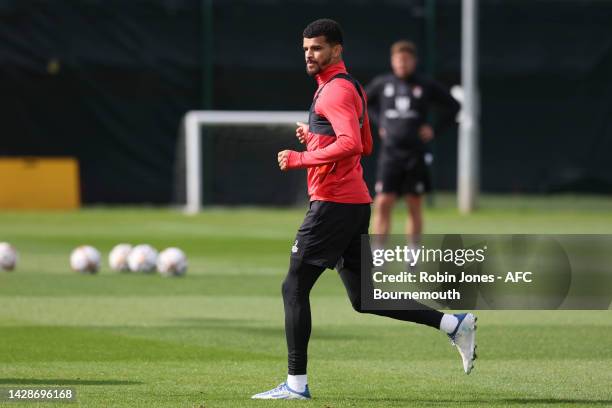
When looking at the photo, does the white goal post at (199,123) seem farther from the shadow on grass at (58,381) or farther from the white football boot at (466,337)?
the white football boot at (466,337)

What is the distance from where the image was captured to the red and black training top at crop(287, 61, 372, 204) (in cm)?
Result: 715

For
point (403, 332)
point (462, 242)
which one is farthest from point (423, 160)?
point (462, 242)

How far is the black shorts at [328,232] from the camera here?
730 centimetres

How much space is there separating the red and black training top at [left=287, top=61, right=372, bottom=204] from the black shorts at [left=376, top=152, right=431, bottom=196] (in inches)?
307

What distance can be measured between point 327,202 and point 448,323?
97 centimetres

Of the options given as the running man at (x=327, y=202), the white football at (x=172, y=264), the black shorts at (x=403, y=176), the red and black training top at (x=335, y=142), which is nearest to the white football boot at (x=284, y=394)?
the running man at (x=327, y=202)

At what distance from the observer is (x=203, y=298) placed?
12.5 m

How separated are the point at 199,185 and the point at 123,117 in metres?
2.13

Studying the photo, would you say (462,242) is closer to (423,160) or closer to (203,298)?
(203,298)

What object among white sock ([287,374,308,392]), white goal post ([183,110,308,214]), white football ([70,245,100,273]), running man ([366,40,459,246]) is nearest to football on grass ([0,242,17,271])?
white football ([70,245,100,273])

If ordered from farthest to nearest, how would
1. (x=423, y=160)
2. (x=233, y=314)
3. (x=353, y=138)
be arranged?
1. (x=423, y=160)
2. (x=233, y=314)
3. (x=353, y=138)

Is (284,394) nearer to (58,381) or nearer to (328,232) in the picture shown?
(328,232)

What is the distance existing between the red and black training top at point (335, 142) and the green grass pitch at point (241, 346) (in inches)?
45.0

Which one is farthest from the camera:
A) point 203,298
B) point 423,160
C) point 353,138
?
point 423,160
